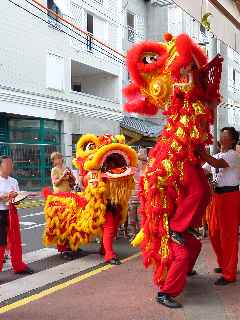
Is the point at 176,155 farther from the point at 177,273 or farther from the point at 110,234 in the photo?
the point at 110,234

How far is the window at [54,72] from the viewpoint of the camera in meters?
23.0

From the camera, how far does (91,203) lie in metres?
7.42

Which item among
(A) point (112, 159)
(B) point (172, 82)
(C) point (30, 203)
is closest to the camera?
(B) point (172, 82)

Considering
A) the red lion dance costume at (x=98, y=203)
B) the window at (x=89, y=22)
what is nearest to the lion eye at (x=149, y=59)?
the red lion dance costume at (x=98, y=203)

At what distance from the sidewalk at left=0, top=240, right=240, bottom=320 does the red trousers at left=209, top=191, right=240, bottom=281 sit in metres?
0.23

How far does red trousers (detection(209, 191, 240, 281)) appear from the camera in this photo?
6145mm

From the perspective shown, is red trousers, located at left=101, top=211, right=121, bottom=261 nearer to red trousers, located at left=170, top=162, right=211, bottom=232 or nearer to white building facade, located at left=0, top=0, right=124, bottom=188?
red trousers, located at left=170, top=162, right=211, bottom=232

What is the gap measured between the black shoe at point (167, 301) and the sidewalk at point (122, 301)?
0.06 meters

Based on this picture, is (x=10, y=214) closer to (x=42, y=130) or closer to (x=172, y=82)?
(x=172, y=82)

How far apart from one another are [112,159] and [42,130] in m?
15.4

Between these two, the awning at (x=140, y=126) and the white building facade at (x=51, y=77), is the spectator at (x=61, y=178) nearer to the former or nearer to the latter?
the white building facade at (x=51, y=77)

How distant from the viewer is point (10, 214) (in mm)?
6703

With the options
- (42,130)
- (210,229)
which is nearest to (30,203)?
(42,130)

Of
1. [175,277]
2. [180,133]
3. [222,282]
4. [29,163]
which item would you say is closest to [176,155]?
[180,133]
